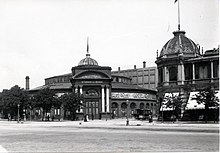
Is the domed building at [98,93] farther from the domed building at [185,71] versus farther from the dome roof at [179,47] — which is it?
the dome roof at [179,47]

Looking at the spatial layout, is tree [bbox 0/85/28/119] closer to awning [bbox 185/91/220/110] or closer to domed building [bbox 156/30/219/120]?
domed building [bbox 156/30/219/120]

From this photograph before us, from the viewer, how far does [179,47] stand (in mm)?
71625

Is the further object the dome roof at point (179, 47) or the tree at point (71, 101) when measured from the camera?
the tree at point (71, 101)

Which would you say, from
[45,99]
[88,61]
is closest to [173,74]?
[45,99]

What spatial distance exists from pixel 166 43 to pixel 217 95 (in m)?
16.7

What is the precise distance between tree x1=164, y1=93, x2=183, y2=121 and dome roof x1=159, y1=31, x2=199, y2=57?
854cm

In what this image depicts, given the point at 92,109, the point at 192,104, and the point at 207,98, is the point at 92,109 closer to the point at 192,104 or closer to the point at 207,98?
the point at 192,104

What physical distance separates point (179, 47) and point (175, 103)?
11.8 meters

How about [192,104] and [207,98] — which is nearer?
Answer: [207,98]

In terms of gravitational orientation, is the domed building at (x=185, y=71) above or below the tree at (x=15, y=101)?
above

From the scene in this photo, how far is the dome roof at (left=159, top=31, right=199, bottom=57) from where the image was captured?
71.4 m

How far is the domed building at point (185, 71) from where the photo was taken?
66375mm

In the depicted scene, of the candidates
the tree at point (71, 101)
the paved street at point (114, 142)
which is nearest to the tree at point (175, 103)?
the paved street at point (114, 142)

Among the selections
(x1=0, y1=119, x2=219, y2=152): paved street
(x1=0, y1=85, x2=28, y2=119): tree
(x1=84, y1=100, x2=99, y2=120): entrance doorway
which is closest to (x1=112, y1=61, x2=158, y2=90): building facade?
(x1=84, y1=100, x2=99, y2=120): entrance doorway
